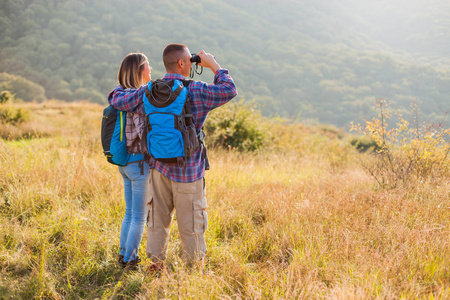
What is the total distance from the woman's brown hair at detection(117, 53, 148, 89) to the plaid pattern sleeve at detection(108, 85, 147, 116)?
110 millimetres

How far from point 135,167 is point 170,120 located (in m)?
0.68

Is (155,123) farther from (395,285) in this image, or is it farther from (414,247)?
(414,247)

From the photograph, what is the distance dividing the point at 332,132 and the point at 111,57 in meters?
46.9

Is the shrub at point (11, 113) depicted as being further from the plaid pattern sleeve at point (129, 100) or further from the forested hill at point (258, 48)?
the forested hill at point (258, 48)

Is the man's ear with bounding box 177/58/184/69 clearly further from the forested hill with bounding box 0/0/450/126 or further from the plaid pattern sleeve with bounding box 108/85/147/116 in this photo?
the forested hill with bounding box 0/0/450/126

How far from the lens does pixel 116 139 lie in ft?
9.11

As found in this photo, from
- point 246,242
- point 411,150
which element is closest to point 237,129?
point 411,150

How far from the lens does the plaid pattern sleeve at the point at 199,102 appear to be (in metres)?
2.46

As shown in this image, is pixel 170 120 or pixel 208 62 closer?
pixel 170 120

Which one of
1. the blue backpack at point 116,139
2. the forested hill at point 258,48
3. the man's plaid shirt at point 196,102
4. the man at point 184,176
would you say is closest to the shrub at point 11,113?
the blue backpack at point 116,139

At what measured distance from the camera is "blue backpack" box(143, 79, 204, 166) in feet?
7.88

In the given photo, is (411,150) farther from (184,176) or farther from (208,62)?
(184,176)

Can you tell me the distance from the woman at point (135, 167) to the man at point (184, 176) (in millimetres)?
144

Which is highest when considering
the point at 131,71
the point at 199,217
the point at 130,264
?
the point at 131,71
